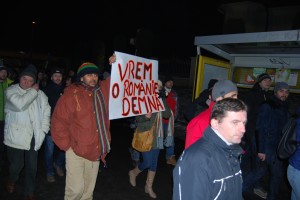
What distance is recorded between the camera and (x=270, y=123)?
4094 millimetres

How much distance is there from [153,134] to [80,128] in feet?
4.43

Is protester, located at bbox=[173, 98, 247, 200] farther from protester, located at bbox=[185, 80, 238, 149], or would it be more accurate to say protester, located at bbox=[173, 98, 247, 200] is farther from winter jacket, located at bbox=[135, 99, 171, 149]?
winter jacket, located at bbox=[135, 99, 171, 149]

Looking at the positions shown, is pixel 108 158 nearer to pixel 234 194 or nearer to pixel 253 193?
pixel 253 193

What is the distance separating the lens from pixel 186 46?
1121 inches

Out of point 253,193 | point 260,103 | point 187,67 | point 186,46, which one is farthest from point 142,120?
point 186,46

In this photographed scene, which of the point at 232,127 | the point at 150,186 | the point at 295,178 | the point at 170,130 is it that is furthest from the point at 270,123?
the point at 232,127

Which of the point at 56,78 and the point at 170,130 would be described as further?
the point at 170,130

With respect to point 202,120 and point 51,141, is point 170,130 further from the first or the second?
point 202,120

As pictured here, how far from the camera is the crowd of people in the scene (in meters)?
1.74

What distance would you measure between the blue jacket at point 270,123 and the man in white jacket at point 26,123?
3.13 m

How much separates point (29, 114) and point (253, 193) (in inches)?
148

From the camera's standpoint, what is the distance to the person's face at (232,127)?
178 centimetres

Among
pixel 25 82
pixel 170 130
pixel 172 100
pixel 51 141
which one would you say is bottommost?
pixel 51 141

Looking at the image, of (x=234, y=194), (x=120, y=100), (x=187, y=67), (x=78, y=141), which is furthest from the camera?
(x=187, y=67)
